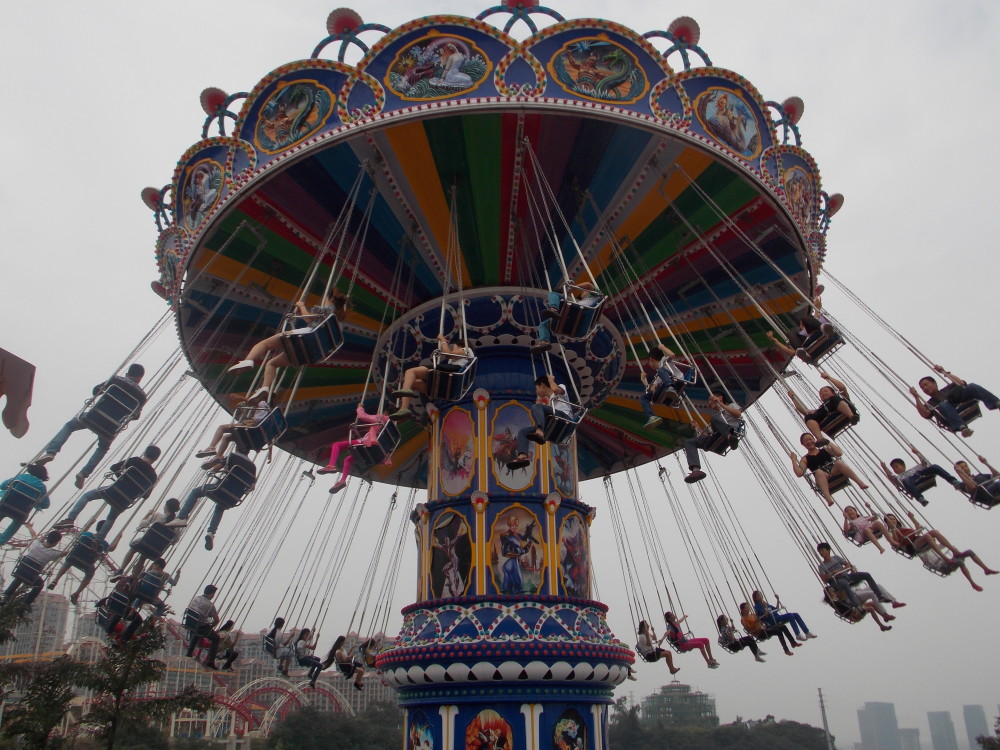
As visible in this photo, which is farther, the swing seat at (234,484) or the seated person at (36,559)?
the seated person at (36,559)

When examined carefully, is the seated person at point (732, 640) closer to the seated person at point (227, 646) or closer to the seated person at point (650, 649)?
the seated person at point (650, 649)

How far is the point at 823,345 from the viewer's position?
8641 millimetres

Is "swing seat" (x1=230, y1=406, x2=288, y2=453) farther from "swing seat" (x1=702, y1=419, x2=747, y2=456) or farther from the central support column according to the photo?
"swing seat" (x1=702, y1=419, x2=747, y2=456)

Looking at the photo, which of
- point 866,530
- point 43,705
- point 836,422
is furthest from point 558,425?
point 43,705

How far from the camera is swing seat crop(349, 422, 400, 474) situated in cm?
823

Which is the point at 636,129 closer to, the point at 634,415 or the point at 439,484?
the point at 439,484

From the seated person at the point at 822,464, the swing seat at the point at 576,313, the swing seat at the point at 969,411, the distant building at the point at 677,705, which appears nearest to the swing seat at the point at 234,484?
the swing seat at the point at 576,313

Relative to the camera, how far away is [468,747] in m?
9.15

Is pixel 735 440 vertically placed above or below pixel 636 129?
below

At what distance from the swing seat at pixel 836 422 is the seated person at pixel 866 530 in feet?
6.30

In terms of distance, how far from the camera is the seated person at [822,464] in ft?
27.5

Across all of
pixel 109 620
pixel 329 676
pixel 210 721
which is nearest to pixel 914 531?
pixel 109 620

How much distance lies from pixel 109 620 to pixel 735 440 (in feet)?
30.1

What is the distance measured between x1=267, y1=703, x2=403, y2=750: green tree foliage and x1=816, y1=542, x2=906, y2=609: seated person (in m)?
36.9
